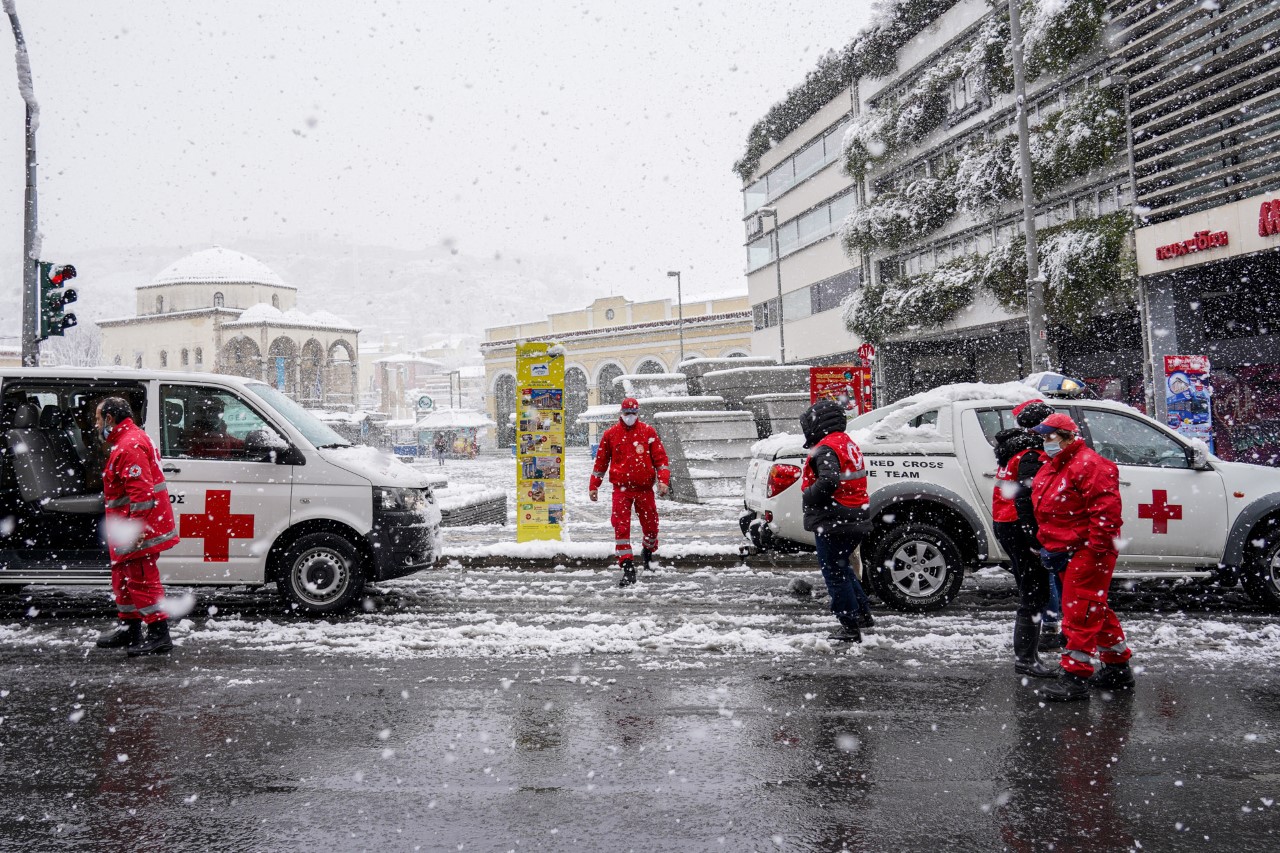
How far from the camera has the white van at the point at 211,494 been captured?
7527 mm

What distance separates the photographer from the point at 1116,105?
20703 millimetres

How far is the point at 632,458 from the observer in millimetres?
9656

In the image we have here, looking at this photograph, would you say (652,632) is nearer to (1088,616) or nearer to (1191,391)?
(1088,616)

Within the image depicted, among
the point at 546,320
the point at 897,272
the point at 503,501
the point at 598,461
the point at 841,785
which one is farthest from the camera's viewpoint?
the point at 546,320

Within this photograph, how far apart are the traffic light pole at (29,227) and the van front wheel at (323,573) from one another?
25.8 ft

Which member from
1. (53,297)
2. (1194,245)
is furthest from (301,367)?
(1194,245)

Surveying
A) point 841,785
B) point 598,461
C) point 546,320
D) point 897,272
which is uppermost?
point 546,320

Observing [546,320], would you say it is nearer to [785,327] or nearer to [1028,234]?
[785,327]

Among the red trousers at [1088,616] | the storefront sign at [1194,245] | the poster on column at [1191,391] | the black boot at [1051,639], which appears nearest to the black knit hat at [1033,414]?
the red trousers at [1088,616]

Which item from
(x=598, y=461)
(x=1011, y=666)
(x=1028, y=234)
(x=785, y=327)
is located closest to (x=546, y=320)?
(x=785, y=327)

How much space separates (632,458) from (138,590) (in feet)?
15.6

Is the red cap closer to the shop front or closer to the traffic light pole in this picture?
the traffic light pole

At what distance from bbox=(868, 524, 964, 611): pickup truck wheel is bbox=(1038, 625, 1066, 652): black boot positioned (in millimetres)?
1305

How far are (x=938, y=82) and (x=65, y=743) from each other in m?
29.4
